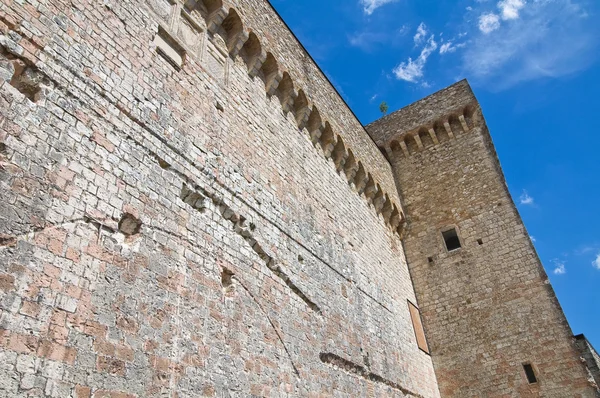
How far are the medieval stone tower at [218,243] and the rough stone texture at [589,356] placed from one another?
35 mm

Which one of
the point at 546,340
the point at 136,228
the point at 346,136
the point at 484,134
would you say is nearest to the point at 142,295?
the point at 136,228

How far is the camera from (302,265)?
6133mm

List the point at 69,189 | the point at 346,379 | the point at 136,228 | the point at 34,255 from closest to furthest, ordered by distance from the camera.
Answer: the point at 34,255 → the point at 69,189 → the point at 136,228 → the point at 346,379

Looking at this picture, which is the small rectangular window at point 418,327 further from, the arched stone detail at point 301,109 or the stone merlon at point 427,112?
the stone merlon at point 427,112

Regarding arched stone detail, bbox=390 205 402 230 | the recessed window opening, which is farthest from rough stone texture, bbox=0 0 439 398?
the recessed window opening

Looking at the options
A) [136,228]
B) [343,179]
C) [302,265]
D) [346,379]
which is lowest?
[346,379]

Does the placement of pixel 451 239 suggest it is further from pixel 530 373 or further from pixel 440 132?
pixel 530 373

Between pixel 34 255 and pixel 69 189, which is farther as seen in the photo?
pixel 69 189

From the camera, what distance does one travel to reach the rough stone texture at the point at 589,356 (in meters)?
8.15

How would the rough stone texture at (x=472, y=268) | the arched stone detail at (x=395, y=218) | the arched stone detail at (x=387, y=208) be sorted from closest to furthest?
1. the rough stone texture at (x=472, y=268)
2. the arched stone detail at (x=387, y=208)
3. the arched stone detail at (x=395, y=218)

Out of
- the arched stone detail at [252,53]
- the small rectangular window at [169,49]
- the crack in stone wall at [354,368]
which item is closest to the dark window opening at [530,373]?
the crack in stone wall at [354,368]

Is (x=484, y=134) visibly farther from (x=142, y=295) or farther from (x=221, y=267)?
(x=142, y=295)

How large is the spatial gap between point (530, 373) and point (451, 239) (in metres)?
3.40

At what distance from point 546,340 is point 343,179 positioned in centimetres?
495
